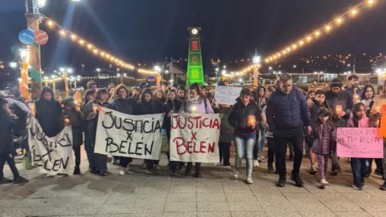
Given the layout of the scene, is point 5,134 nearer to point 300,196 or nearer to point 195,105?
point 195,105

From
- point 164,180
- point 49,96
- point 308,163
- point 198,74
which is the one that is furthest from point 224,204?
point 198,74

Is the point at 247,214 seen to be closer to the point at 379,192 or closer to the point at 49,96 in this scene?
the point at 379,192

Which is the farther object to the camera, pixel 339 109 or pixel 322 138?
pixel 339 109

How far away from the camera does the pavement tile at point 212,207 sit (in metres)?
5.57

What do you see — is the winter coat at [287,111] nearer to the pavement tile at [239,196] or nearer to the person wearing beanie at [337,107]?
the person wearing beanie at [337,107]

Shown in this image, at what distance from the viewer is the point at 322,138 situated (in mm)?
6984

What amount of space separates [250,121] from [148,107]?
2272mm

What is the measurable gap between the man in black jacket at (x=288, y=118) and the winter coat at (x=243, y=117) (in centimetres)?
30

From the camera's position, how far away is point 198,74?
47750mm

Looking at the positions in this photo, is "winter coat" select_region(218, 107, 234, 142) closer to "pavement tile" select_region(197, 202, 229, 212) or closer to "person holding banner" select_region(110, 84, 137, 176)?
"person holding banner" select_region(110, 84, 137, 176)

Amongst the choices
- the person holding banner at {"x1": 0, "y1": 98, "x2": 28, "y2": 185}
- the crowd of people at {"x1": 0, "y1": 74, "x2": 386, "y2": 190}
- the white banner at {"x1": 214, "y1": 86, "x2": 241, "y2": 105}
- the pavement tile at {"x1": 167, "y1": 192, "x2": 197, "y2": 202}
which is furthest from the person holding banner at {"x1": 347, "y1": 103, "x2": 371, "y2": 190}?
the person holding banner at {"x1": 0, "y1": 98, "x2": 28, "y2": 185}

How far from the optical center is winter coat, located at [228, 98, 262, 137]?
705cm

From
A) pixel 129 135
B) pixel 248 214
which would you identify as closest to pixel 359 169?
pixel 248 214

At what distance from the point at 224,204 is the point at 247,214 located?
525 mm
